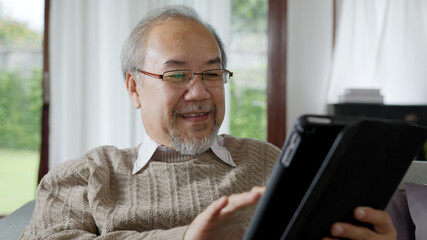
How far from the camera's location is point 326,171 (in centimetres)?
61

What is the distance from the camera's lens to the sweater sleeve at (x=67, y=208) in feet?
3.49

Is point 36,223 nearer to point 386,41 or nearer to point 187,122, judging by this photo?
point 187,122

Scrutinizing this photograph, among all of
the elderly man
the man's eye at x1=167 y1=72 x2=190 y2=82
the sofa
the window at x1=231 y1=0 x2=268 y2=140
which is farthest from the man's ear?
the window at x1=231 y1=0 x2=268 y2=140

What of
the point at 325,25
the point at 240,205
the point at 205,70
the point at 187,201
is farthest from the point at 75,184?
the point at 325,25

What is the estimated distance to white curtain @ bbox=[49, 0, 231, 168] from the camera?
139 inches

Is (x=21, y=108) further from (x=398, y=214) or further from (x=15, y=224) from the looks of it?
(x=398, y=214)

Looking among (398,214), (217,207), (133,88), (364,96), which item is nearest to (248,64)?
(364,96)

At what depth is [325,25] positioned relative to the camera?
11.8ft

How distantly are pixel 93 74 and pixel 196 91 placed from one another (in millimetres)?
2524

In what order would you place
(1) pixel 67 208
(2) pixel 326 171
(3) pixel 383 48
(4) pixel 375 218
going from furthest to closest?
1. (3) pixel 383 48
2. (1) pixel 67 208
3. (4) pixel 375 218
4. (2) pixel 326 171

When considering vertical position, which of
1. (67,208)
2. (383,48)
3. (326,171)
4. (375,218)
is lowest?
(67,208)

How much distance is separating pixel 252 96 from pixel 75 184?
260 centimetres

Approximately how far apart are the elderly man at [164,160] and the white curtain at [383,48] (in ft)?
7.69

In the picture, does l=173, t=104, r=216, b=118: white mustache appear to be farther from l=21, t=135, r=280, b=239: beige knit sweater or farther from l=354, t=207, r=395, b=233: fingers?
l=354, t=207, r=395, b=233: fingers
